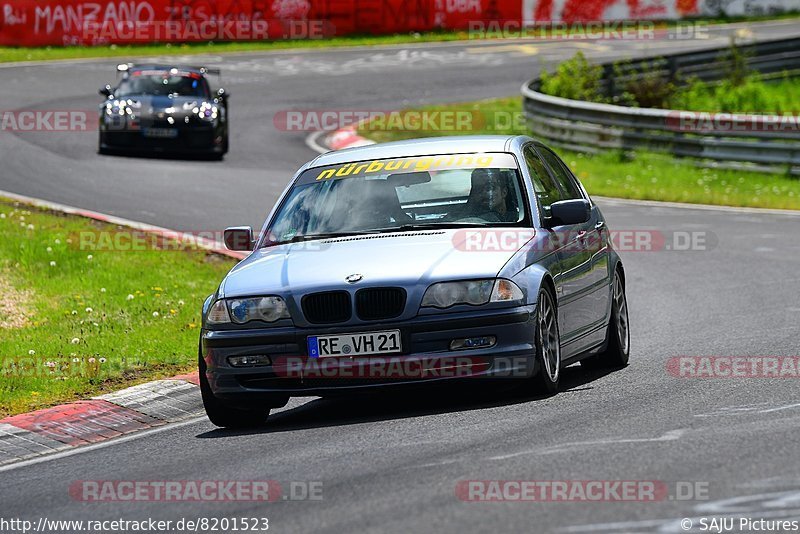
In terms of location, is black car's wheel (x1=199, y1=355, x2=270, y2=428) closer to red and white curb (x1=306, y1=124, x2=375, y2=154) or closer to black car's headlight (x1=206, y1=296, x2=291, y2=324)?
black car's headlight (x1=206, y1=296, x2=291, y2=324)

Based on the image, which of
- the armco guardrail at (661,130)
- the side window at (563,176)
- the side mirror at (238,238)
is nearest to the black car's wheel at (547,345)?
the side window at (563,176)

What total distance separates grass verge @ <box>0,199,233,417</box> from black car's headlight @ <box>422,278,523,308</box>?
2860mm

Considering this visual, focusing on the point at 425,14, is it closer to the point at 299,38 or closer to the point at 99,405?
the point at 299,38

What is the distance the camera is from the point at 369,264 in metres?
8.58

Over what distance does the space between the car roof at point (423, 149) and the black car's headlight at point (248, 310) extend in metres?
1.66

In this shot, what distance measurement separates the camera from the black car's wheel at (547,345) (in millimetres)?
8609

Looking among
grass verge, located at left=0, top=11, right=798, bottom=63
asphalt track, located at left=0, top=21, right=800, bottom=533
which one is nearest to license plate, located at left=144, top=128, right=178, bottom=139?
asphalt track, located at left=0, top=21, right=800, bottom=533

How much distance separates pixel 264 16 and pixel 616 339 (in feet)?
112

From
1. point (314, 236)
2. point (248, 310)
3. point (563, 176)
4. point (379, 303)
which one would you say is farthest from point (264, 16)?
point (379, 303)

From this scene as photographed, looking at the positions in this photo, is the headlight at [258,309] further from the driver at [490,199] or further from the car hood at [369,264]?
the driver at [490,199]

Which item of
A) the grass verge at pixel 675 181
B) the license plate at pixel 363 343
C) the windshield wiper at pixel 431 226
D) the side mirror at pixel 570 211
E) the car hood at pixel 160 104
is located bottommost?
the grass verge at pixel 675 181

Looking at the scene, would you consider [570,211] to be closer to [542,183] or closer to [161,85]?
[542,183]

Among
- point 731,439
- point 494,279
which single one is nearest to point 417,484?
point 731,439

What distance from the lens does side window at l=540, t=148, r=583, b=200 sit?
10.5 m
